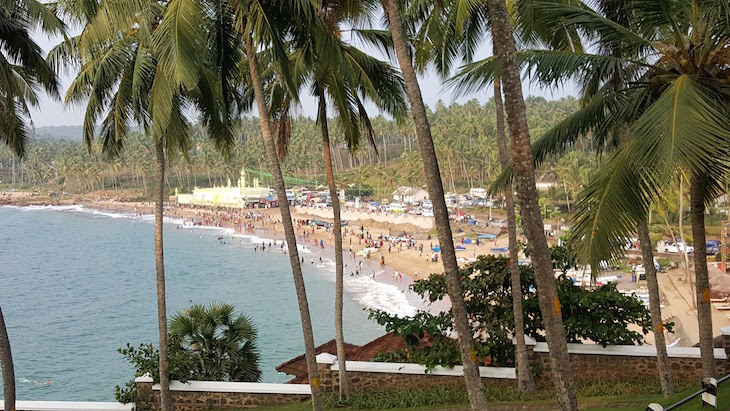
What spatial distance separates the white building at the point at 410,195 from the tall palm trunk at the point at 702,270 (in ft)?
261

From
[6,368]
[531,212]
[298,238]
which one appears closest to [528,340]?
[531,212]

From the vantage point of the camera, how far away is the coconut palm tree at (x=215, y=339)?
43.3ft

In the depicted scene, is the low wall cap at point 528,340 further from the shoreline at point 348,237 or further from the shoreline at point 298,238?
the shoreline at point 348,237

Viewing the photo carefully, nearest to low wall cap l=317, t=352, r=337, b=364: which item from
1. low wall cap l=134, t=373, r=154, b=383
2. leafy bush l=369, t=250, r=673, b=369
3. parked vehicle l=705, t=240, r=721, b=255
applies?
leafy bush l=369, t=250, r=673, b=369

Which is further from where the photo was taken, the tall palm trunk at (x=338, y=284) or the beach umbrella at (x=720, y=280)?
the beach umbrella at (x=720, y=280)

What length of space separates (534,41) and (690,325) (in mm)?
22497

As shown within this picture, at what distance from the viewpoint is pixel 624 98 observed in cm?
772

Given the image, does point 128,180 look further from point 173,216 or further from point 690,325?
point 690,325

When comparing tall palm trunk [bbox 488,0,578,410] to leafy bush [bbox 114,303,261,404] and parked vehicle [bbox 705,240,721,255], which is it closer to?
leafy bush [bbox 114,303,261,404]

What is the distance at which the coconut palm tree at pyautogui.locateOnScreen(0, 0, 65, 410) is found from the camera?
980cm

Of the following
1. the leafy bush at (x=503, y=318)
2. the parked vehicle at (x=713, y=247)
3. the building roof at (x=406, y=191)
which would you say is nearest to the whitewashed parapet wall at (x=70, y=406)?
the leafy bush at (x=503, y=318)

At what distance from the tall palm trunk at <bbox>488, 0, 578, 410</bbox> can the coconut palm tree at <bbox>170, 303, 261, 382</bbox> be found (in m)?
8.82

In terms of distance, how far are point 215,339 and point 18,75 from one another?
19.9ft

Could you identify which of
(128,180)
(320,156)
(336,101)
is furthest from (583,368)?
(128,180)
